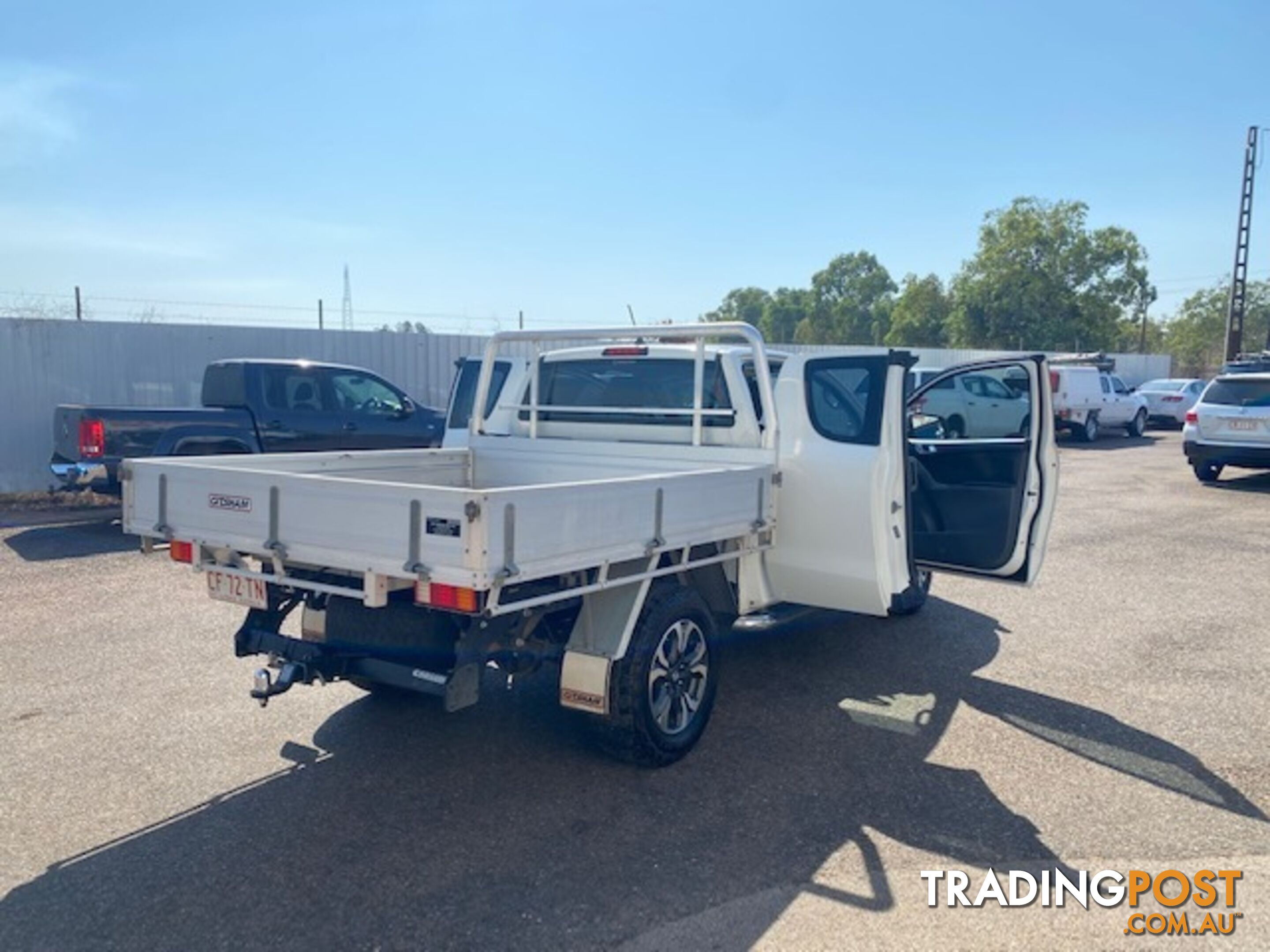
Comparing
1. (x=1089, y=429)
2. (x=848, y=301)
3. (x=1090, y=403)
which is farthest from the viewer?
(x=848, y=301)

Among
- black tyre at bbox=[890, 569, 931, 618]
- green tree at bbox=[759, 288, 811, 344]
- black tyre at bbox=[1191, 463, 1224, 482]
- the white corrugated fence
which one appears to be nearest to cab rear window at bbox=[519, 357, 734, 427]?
black tyre at bbox=[890, 569, 931, 618]

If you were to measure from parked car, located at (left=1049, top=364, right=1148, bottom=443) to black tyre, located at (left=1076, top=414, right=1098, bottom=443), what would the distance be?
0.4 inches

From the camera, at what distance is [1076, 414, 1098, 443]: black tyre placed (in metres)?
24.2

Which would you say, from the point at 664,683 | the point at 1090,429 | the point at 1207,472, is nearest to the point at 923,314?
the point at 1090,429

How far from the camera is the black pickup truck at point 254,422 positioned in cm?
963

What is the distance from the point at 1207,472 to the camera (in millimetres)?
15844

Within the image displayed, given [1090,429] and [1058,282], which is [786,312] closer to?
[1058,282]

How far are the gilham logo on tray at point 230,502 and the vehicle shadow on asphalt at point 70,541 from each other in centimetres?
604

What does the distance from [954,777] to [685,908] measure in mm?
1734

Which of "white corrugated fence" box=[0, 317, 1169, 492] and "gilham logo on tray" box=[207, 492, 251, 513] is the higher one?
"white corrugated fence" box=[0, 317, 1169, 492]

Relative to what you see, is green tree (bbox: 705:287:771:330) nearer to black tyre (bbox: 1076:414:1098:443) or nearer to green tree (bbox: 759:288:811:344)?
green tree (bbox: 759:288:811:344)

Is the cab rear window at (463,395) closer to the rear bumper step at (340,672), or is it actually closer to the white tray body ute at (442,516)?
the white tray body ute at (442,516)

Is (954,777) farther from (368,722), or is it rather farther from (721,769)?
(368,722)

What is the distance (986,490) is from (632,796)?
3194 mm
